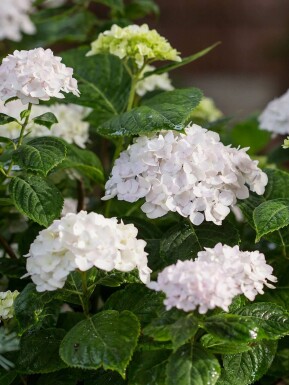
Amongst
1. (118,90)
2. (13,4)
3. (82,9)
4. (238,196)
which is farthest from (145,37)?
(13,4)

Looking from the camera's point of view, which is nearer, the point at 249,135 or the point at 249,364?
the point at 249,364

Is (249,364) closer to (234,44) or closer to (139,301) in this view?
(139,301)

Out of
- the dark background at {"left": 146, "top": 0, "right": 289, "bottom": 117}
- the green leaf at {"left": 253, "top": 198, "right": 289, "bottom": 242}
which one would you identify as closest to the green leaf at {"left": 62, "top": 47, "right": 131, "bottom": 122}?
the green leaf at {"left": 253, "top": 198, "right": 289, "bottom": 242}

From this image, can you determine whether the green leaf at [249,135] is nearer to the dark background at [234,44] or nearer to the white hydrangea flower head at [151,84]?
the white hydrangea flower head at [151,84]

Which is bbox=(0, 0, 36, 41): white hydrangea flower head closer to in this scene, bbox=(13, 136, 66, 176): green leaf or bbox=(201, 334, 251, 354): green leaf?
bbox=(13, 136, 66, 176): green leaf

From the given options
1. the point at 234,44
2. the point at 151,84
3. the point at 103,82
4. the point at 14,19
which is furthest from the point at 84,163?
the point at 234,44

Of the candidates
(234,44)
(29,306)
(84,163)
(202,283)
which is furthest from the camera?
(234,44)
